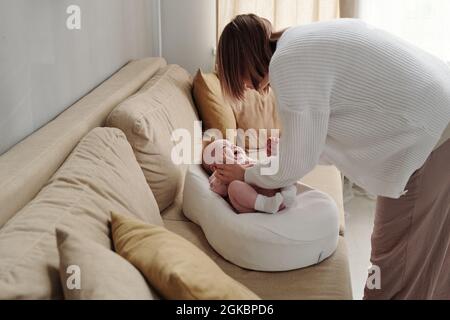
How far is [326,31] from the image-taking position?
5.05ft

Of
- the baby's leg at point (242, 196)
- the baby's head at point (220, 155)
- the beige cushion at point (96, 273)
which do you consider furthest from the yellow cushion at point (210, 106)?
the beige cushion at point (96, 273)

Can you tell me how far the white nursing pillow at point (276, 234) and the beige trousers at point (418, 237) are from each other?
167 mm

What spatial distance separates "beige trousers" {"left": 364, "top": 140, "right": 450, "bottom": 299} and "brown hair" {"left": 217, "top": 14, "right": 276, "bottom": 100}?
0.57 m

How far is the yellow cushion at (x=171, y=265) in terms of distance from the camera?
1.05 meters

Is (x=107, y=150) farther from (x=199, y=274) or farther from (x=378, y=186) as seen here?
(x=378, y=186)

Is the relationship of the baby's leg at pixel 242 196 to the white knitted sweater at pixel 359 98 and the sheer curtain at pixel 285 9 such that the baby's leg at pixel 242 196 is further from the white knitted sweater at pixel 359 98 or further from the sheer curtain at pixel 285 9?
the sheer curtain at pixel 285 9

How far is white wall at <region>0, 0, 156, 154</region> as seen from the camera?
156 cm

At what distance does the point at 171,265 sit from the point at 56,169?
643 mm

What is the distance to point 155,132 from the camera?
1984 mm

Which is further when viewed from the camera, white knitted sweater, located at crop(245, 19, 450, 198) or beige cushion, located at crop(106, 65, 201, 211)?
beige cushion, located at crop(106, 65, 201, 211)

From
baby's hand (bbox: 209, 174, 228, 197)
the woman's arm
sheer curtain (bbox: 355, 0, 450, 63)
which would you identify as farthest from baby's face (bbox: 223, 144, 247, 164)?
sheer curtain (bbox: 355, 0, 450, 63)

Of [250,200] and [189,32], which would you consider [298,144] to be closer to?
[250,200]

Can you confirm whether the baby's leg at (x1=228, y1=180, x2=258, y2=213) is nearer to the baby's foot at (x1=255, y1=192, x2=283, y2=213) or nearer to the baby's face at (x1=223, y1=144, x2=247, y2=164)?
the baby's foot at (x1=255, y1=192, x2=283, y2=213)
